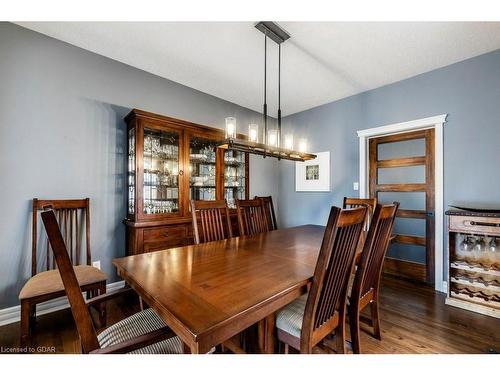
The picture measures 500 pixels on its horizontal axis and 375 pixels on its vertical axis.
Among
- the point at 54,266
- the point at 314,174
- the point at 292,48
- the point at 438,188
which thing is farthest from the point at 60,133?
the point at 438,188

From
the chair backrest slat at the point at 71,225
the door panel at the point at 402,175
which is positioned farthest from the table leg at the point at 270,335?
the door panel at the point at 402,175

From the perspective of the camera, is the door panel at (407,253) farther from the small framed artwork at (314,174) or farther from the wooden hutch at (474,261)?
the small framed artwork at (314,174)

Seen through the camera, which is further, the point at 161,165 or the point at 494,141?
the point at 161,165

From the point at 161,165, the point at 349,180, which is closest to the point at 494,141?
the point at 349,180

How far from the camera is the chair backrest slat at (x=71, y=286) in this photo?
807 mm

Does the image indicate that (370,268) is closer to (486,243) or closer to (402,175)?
(486,243)

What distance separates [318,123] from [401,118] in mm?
1225

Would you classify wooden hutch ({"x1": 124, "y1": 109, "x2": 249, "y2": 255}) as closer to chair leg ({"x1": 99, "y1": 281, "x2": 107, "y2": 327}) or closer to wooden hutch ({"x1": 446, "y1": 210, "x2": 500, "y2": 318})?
chair leg ({"x1": 99, "y1": 281, "x2": 107, "y2": 327})

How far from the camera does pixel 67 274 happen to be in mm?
822

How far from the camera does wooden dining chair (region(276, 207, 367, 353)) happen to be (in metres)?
1.04

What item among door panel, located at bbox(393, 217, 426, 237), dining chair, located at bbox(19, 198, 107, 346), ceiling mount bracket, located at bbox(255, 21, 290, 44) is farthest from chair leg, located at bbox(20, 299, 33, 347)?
door panel, located at bbox(393, 217, 426, 237)

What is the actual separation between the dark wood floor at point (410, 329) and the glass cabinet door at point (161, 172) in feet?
3.36

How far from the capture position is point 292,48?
90.9 inches
